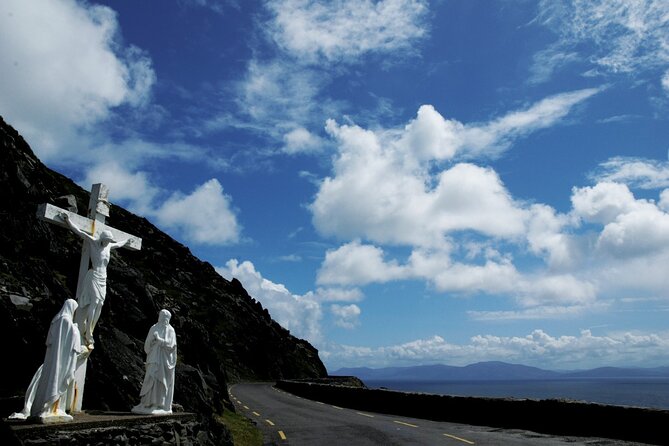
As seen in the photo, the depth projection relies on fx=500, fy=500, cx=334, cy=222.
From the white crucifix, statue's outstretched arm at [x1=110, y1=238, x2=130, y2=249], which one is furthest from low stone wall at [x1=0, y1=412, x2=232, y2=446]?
statue's outstretched arm at [x1=110, y1=238, x2=130, y2=249]

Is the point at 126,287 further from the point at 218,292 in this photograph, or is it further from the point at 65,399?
the point at 218,292

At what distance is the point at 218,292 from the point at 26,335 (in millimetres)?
63171

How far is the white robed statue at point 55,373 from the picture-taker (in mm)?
7172

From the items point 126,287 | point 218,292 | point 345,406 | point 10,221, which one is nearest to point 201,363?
point 126,287

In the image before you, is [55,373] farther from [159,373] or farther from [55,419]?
[159,373]

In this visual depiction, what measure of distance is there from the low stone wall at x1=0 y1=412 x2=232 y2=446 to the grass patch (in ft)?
14.4

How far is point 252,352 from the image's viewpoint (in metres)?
68.8

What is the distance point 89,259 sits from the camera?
9.39 meters

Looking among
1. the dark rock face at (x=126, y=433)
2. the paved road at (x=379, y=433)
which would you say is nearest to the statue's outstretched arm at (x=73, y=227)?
the dark rock face at (x=126, y=433)

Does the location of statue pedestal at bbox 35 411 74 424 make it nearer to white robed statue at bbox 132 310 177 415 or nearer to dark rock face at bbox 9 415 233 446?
dark rock face at bbox 9 415 233 446

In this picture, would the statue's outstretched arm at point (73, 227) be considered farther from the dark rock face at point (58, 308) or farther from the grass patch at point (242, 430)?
the grass patch at point (242, 430)

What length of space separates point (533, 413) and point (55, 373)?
1428 centimetres

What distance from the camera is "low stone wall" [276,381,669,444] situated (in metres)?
13.1

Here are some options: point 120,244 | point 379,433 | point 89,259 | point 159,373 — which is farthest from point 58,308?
point 379,433
